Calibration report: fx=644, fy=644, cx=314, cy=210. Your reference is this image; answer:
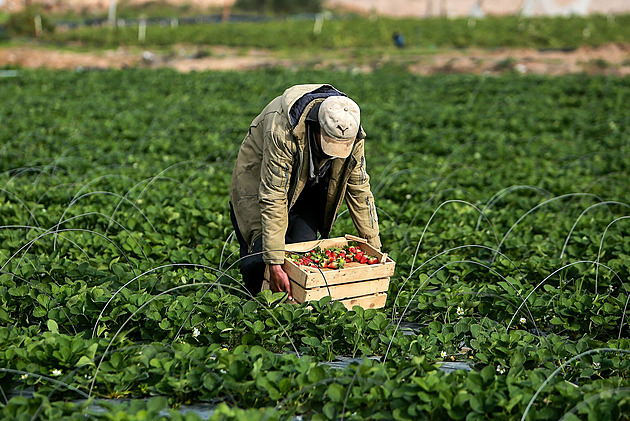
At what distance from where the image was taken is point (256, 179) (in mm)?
3762

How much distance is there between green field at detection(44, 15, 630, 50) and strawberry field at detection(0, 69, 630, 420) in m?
16.2

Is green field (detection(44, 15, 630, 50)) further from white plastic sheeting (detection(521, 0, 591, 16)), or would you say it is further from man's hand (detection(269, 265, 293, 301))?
man's hand (detection(269, 265, 293, 301))

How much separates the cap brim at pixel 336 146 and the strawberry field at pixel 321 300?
2.66 feet

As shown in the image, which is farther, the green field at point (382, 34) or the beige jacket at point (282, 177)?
the green field at point (382, 34)

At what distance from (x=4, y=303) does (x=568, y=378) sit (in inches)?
121

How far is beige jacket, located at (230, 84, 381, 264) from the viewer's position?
11.2 ft

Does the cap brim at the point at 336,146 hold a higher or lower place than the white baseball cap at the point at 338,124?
lower

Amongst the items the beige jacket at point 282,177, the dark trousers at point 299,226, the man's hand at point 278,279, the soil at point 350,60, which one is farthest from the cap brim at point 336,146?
the soil at point 350,60

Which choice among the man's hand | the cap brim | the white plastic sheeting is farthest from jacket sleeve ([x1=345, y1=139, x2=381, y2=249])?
the white plastic sheeting

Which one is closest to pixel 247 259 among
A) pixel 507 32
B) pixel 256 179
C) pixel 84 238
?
pixel 256 179

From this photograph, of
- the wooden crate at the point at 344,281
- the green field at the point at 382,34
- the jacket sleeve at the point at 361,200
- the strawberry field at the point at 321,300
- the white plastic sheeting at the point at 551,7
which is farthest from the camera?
the white plastic sheeting at the point at 551,7

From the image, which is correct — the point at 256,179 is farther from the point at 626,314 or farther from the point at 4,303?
the point at 626,314

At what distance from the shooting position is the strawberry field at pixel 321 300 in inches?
113

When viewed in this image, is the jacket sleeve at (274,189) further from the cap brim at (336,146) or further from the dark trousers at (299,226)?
the dark trousers at (299,226)
